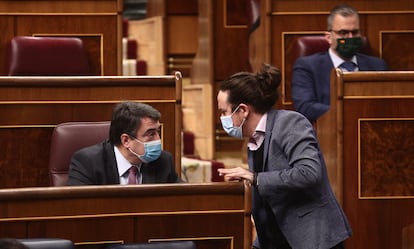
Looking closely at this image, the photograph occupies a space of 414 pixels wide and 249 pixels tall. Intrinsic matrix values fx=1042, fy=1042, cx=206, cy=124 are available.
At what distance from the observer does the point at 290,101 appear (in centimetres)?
217

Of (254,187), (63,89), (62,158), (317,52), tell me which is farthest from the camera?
(317,52)

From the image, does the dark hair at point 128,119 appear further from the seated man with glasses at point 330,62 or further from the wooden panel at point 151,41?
the wooden panel at point 151,41

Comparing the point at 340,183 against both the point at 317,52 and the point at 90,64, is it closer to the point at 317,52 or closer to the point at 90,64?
the point at 317,52

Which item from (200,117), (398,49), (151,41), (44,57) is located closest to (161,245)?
(44,57)

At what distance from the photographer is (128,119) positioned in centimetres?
153

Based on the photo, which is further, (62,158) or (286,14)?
(286,14)

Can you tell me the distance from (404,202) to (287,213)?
428mm

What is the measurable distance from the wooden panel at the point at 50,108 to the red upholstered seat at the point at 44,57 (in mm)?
263

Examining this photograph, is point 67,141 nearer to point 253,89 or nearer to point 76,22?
point 253,89

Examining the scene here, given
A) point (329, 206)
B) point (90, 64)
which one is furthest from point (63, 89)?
point (329, 206)

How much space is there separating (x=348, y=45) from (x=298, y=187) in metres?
0.72

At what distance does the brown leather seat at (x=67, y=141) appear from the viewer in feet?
5.17

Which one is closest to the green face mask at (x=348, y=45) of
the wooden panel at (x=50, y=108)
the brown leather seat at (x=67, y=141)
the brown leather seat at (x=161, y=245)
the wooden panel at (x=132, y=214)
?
the wooden panel at (x=50, y=108)

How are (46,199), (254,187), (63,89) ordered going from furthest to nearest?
1. (63,89)
2. (254,187)
3. (46,199)
